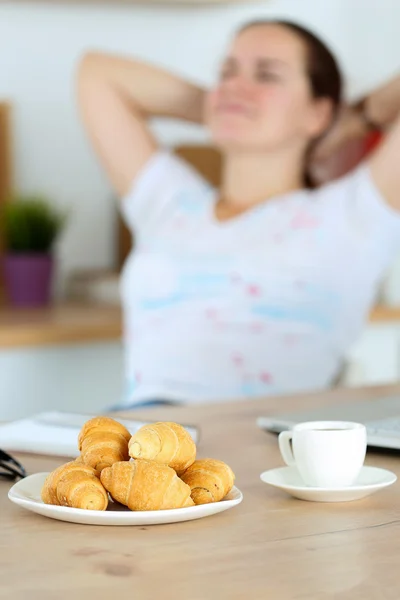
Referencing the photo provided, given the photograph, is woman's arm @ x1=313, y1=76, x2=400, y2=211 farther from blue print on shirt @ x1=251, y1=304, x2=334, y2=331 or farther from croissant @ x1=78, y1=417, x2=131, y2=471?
croissant @ x1=78, y1=417, x2=131, y2=471

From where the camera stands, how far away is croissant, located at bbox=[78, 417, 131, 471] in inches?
33.1

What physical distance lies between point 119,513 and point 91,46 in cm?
220

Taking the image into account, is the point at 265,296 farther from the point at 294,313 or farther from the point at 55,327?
the point at 55,327

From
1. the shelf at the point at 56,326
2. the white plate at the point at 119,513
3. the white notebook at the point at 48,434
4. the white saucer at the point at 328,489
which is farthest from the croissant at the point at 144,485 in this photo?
the shelf at the point at 56,326

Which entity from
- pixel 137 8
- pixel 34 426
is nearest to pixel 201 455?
pixel 34 426

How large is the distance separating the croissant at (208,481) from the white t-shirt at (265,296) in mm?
1110

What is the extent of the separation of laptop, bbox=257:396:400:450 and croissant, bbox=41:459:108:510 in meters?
0.35

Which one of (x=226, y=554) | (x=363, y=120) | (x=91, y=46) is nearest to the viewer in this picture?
(x=226, y=554)

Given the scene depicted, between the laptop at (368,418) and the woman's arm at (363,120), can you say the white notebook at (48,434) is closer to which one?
the laptop at (368,418)

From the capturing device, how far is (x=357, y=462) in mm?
887

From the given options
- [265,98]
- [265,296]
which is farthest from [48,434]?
[265,98]

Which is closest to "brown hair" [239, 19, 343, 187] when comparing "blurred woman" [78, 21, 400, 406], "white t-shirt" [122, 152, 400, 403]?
"blurred woman" [78, 21, 400, 406]

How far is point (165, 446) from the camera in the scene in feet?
2.72

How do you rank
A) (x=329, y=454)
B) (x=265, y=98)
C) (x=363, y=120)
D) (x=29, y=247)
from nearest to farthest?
(x=329, y=454) → (x=265, y=98) → (x=363, y=120) → (x=29, y=247)
